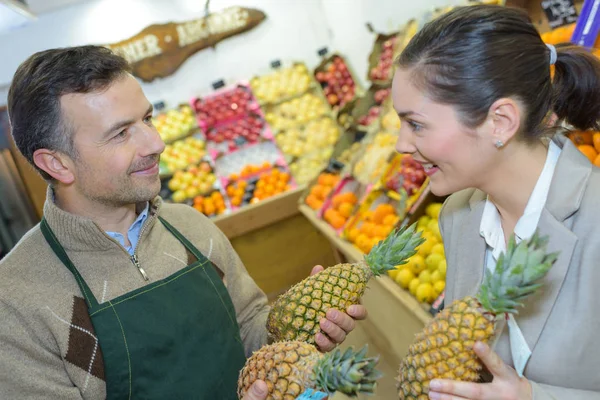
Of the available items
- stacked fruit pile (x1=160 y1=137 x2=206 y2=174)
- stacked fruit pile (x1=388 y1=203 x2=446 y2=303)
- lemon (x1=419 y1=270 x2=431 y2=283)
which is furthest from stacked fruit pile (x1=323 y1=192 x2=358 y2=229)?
stacked fruit pile (x1=160 y1=137 x2=206 y2=174)

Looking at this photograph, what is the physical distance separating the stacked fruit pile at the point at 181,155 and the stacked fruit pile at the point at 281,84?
108 centimetres

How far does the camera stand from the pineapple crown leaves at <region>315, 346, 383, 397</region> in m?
1.39

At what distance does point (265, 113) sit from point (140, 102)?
5299 mm

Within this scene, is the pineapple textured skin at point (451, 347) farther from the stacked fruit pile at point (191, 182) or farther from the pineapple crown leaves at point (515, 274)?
the stacked fruit pile at point (191, 182)

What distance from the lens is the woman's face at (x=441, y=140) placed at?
1.73 m

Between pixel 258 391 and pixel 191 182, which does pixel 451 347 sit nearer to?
pixel 258 391

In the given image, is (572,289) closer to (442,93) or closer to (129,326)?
(442,93)

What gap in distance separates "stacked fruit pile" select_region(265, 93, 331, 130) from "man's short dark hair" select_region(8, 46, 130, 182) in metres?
5.17

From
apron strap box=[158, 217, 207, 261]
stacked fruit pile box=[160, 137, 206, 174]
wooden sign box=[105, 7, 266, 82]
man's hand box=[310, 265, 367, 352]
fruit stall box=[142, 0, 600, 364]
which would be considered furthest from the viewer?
wooden sign box=[105, 7, 266, 82]

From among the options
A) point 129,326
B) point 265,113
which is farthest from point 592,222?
point 265,113

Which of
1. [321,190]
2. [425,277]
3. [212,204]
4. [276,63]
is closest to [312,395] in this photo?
[425,277]

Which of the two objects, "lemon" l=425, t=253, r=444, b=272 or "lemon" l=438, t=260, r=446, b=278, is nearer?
"lemon" l=438, t=260, r=446, b=278

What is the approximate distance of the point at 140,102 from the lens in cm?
220

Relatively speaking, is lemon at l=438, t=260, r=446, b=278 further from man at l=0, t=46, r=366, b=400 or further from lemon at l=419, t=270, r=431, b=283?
man at l=0, t=46, r=366, b=400
